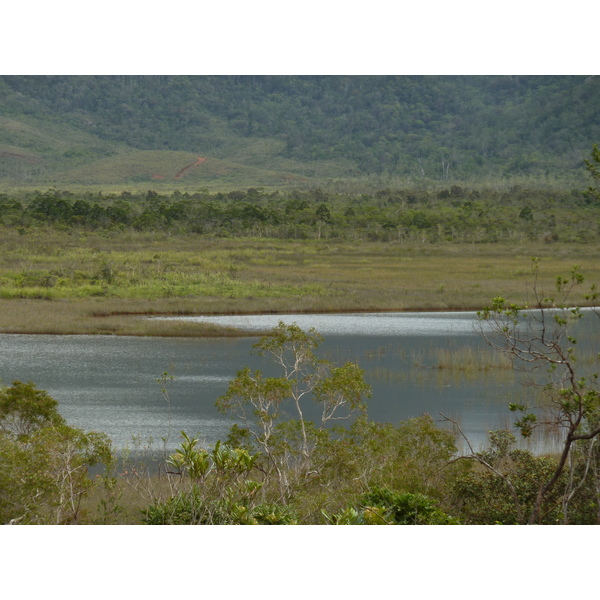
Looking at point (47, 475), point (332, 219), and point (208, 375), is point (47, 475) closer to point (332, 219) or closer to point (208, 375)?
point (208, 375)

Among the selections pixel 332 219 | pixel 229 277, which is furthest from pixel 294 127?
pixel 229 277

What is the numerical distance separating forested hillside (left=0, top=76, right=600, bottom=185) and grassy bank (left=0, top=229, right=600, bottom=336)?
52.9 m

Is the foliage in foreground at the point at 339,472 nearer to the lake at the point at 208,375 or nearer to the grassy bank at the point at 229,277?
the lake at the point at 208,375

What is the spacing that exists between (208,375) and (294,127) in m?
132

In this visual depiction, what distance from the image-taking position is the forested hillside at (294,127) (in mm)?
109438

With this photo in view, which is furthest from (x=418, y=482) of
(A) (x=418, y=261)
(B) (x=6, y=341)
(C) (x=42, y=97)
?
(C) (x=42, y=97)

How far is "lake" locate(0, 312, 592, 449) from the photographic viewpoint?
1739cm

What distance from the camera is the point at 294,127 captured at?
149625 millimetres

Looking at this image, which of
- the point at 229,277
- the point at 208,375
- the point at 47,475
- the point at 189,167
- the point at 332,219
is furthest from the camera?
the point at 189,167

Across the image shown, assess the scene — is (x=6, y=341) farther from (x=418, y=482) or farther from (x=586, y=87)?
(x=586, y=87)

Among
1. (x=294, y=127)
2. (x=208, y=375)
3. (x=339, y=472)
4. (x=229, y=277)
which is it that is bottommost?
(x=339, y=472)

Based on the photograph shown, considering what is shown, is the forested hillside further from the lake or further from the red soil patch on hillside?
the lake

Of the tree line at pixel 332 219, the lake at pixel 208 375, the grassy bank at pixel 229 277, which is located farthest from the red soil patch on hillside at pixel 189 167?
the lake at pixel 208 375

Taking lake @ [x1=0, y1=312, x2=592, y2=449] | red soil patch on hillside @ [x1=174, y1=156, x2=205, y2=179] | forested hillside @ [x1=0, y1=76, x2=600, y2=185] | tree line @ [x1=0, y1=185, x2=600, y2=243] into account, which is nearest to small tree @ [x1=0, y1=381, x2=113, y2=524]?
lake @ [x1=0, y1=312, x2=592, y2=449]
